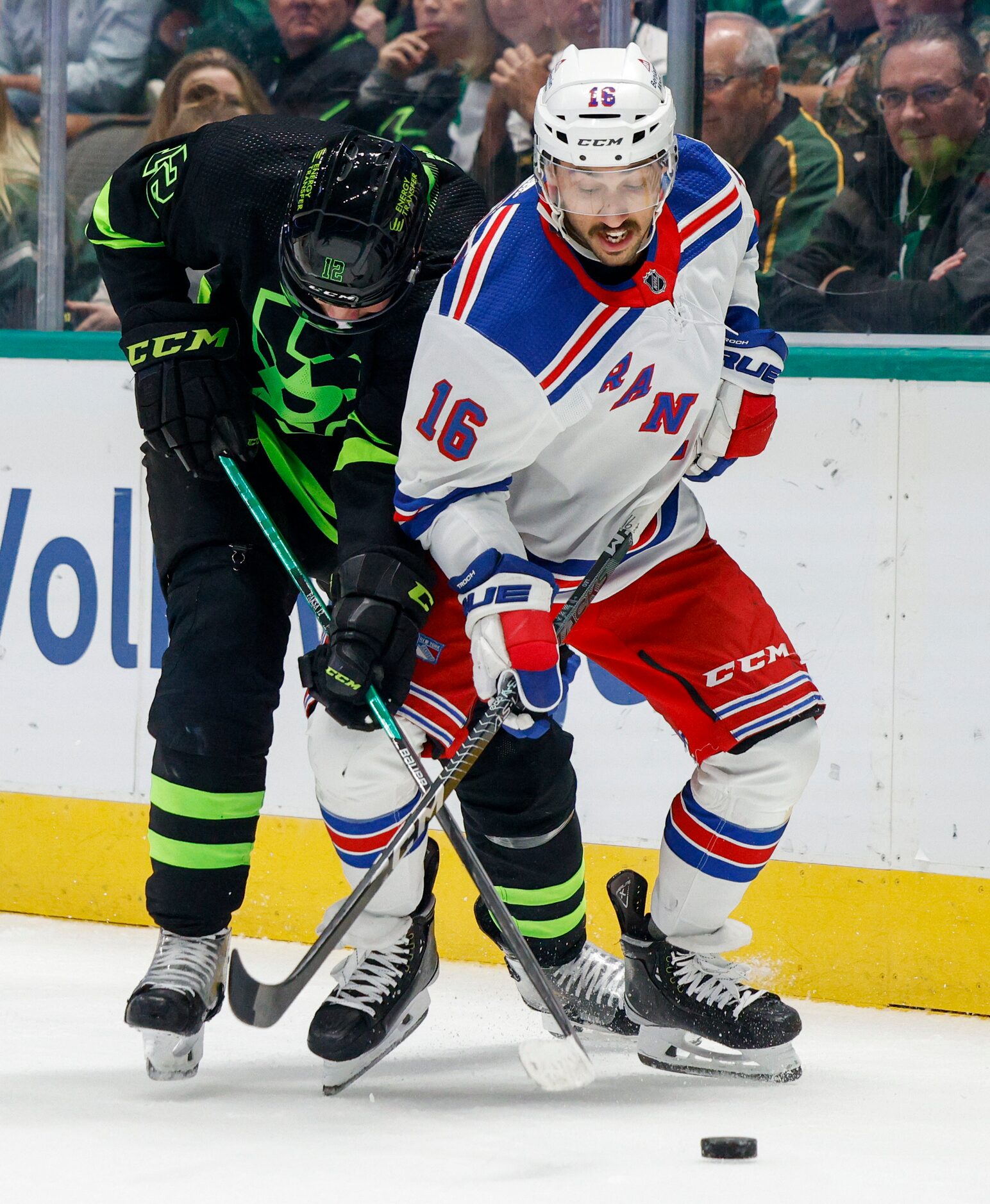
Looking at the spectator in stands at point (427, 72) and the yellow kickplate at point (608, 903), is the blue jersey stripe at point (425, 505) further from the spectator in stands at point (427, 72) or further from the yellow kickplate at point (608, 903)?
the spectator in stands at point (427, 72)

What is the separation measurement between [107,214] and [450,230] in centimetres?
48

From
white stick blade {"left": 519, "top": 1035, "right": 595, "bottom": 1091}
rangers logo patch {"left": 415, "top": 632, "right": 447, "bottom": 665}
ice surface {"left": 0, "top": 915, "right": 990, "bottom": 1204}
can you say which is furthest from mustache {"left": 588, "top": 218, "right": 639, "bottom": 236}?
ice surface {"left": 0, "top": 915, "right": 990, "bottom": 1204}

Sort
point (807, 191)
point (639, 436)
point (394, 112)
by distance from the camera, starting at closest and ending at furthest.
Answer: point (639, 436), point (807, 191), point (394, 112)

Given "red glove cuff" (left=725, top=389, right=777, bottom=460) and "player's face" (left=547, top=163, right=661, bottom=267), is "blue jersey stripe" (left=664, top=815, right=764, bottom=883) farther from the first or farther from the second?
"player's face" (left=547, top=163, right=661, bottom=267)

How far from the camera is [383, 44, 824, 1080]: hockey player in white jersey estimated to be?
203 centimetres

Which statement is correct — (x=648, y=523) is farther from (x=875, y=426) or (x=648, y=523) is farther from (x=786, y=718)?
(x=875, y=426)

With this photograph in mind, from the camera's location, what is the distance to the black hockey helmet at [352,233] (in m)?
2.07

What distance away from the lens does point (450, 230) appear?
90.8 inches

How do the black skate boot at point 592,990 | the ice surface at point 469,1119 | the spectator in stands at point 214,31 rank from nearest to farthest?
the ice surface at point 469,1119
the black skate boot at point 592,990
the spectator in stands at point 214,31

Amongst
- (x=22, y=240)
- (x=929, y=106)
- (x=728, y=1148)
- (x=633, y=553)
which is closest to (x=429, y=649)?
(x=633, y=553)

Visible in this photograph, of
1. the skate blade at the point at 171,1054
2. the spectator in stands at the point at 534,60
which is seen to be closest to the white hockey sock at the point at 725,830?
the skate blade at the point at 171,1054

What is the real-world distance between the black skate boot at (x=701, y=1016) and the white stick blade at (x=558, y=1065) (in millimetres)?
293

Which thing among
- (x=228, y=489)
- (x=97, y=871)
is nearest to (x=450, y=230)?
A: (x=228, y=489)

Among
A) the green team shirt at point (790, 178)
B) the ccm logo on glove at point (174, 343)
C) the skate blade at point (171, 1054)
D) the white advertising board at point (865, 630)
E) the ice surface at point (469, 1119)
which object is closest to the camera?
the ice surface at point (469, 1119)
